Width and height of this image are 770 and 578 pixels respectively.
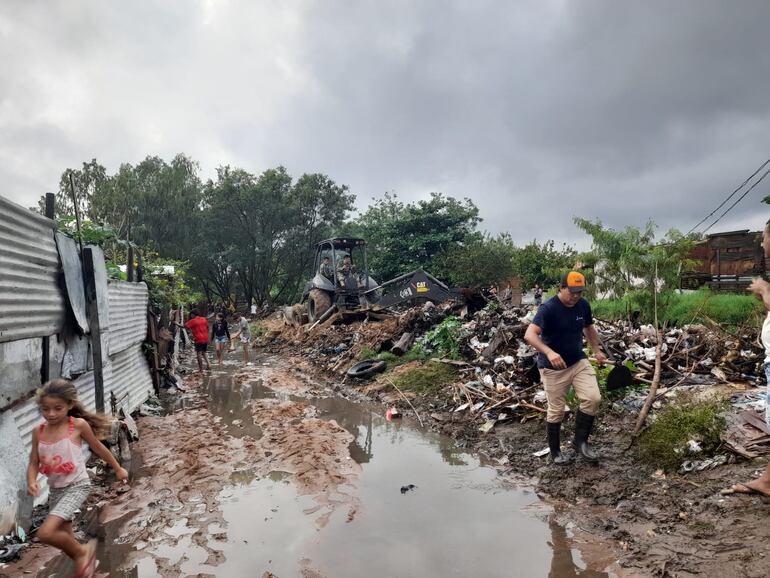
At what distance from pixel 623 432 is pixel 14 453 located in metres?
5.78

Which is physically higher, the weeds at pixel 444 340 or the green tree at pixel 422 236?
the green tree at pixel 422 236

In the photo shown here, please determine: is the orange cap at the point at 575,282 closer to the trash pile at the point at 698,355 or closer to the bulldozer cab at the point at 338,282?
the trash pile at the point at 698,355

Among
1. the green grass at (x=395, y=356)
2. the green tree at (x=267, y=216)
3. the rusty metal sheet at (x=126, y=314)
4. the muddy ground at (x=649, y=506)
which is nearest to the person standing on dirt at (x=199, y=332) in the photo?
the rusty metal sheet at (x=126, y=314)

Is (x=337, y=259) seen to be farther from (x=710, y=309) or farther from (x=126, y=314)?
(x=710, y=309)

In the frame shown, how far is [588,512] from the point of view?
3930mm

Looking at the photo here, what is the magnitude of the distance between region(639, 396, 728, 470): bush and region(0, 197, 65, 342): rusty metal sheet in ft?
18.9

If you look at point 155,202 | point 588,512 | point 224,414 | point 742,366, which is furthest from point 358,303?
point 155,202

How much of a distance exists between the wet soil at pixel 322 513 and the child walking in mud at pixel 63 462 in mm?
445

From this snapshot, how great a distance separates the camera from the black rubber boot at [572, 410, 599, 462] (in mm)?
4711

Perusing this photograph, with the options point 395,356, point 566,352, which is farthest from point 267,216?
point 566,352

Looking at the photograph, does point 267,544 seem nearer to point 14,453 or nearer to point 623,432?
point 14,453

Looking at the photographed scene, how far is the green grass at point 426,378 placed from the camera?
855 centimetres

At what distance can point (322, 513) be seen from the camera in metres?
4.14

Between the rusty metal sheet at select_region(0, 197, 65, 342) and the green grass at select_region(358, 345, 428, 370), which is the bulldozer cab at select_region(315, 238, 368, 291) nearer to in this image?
the green grass at select_region(358, 345, 428, 370)
